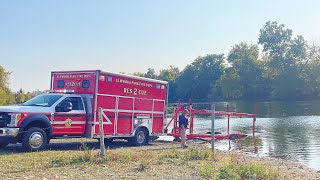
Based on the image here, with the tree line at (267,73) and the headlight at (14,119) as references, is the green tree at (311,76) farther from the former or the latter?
the headlight at (14,119)

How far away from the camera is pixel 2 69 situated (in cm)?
6000

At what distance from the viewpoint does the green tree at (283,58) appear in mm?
95625

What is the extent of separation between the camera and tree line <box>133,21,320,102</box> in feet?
314

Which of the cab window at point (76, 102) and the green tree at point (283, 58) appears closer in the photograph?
the cab window at point (76, 102)

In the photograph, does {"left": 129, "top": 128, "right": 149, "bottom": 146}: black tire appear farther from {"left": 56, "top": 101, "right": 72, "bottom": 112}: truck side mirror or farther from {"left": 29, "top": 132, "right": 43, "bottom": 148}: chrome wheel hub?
{"left": 29, "top": 132, "right": 43, "bottom": 148}: chrome wheel hub

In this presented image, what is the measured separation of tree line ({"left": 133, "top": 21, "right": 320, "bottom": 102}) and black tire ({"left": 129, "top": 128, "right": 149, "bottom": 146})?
3219 inches

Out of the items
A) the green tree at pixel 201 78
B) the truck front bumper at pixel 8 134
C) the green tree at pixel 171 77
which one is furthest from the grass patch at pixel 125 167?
the green tree at pixel 171 77

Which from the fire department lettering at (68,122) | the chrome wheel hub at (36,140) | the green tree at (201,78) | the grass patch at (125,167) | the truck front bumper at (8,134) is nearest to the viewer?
the grass patch at (125,167)

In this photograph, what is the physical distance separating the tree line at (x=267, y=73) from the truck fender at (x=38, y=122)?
86944 mm

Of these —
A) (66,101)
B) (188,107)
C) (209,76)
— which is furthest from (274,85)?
(66,101)

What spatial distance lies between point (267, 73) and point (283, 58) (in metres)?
6.16

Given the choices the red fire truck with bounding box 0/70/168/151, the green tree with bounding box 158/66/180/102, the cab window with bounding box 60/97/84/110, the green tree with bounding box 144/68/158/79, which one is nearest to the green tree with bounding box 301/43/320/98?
the green tree with bounding box 158/66/180/102

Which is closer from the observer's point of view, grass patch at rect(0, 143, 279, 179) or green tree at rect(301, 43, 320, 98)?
grass patch at rect(0, 143, 279, 179)

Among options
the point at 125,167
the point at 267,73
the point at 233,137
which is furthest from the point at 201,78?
the point at 125,167
